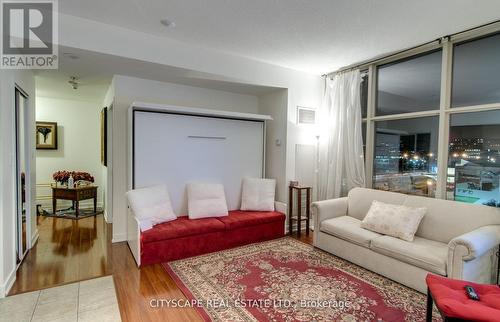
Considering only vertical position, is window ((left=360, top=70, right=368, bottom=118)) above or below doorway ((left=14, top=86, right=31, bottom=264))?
above

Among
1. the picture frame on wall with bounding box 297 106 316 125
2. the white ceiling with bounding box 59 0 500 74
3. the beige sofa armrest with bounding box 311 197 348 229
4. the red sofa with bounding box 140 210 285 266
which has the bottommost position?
the red sofa with bounding box 140 210 285 266

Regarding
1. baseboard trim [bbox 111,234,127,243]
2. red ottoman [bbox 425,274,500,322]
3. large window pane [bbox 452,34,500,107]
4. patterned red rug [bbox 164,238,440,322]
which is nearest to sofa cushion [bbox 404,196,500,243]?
patterned red rug [bbox 164,238,440,322]

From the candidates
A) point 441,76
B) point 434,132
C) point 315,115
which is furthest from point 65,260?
point 441,76

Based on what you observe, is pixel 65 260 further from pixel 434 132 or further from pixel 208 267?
pixel 434 132

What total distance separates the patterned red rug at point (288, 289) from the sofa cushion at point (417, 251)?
29cm

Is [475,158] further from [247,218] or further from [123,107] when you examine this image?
[123,107]

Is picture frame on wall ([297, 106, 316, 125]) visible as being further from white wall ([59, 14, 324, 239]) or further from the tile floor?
the tile floor

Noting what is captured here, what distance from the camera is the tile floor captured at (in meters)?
2.13

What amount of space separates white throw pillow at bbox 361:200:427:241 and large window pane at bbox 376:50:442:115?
141 centimetres

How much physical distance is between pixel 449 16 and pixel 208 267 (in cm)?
367

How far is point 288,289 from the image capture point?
103 inches

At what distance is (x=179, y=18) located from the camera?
277cm

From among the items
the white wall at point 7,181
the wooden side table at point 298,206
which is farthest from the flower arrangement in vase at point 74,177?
the wooden side table at point 298,206

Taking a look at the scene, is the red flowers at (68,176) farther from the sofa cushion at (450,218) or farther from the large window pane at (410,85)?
the sofa cushion at (450,218)
